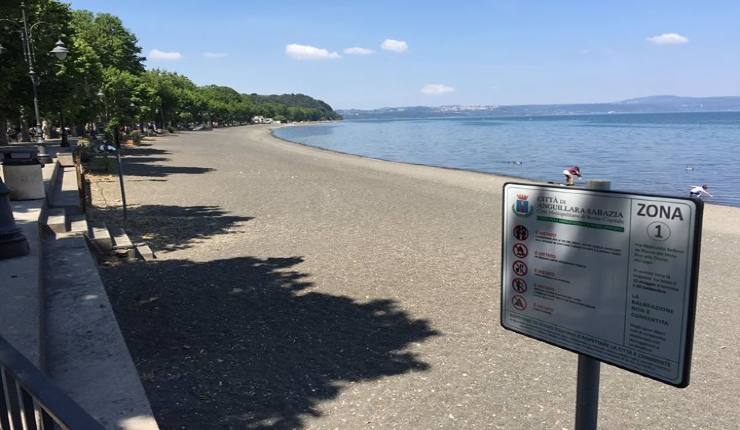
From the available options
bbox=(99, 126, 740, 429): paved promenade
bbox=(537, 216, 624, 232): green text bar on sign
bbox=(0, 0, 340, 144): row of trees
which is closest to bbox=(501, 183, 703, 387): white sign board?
bbox=(537, 216, 624, 232): green text bar on sign

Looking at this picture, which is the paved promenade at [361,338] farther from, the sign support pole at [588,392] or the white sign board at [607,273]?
the white sign board at [607,273]

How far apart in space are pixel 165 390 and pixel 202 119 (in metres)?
143

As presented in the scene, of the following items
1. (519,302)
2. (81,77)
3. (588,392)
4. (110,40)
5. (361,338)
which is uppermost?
(110,40)

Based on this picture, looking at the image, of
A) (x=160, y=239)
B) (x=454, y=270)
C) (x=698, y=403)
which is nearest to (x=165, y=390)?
(x=698, y=403)

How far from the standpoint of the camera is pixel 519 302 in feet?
7.39

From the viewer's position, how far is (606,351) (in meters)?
1.96

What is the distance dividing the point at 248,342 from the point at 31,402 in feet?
12.0

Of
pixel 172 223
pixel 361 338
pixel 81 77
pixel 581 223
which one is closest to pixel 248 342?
pixel 361 338

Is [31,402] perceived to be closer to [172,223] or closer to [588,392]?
[588,392]

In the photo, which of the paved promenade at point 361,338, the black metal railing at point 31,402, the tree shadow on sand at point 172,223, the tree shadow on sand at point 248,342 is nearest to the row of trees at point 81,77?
the tree shadow on sand at point 172,223

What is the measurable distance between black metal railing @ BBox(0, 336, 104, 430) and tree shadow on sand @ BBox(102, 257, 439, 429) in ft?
6.26

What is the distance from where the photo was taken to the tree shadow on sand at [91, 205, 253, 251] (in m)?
10.5

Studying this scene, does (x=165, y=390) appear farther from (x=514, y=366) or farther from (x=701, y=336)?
(x=701, y=336)

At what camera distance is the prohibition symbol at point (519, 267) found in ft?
7.25
